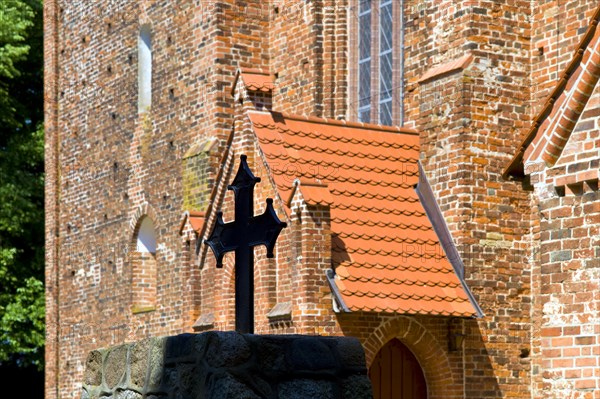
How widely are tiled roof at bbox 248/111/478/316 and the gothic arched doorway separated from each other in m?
0.94

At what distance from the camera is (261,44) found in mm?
19969

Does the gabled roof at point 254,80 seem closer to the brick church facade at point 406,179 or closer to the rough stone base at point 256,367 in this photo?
the brick church facade at point 406,179

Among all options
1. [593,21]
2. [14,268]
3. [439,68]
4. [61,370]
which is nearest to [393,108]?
[439,68]

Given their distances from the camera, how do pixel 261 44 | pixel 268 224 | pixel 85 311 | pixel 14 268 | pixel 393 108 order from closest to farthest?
1. pixel 268 224
2. pixel 393 108
3. pixel 261 44
4. pixel 85 311
5. pixel 14 268

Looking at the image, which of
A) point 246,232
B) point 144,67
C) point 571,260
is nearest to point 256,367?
point 246,232

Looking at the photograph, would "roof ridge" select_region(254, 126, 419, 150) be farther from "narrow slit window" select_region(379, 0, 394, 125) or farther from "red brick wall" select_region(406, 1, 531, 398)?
"narrow slit window" select_region(379, 0, 394, 125)

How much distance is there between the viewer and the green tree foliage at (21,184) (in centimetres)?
2694

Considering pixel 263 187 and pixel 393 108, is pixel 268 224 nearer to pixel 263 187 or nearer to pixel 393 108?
pixel 263 187

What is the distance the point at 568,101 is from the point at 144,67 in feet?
42.9

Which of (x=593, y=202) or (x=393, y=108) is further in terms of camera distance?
(x=393, y=108)

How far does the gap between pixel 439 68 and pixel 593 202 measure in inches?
234

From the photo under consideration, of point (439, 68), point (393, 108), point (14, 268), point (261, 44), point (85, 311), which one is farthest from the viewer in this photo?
point (14, 268)

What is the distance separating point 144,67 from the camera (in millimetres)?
22516

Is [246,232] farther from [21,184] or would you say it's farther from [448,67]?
[21,184]
